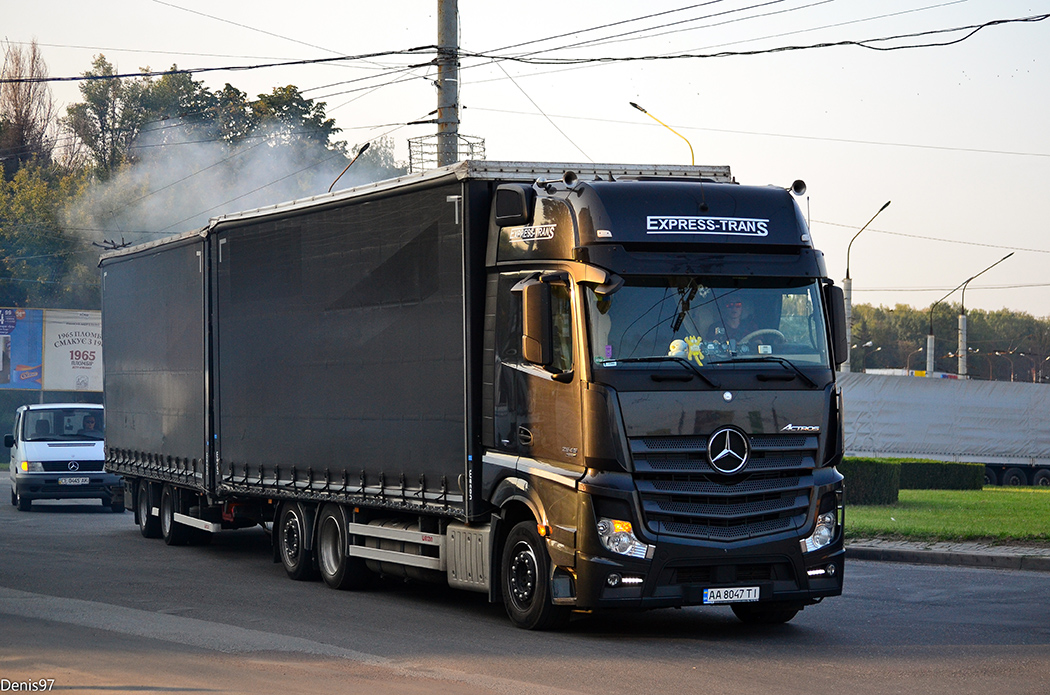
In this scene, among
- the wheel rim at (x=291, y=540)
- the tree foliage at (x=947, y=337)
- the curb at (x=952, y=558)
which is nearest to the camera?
the wheel rim at (x=291, y=540)

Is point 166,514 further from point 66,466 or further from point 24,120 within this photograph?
point 24,120

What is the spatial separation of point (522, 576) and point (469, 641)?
2.75ft

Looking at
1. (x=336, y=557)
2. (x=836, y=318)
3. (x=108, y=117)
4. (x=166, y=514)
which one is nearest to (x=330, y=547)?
(x=336, y=557)

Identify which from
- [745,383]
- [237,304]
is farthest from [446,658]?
[237,304]

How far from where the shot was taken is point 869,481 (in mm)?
24688

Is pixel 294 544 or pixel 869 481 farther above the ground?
pixel 294 544

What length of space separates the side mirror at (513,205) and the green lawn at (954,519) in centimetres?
937

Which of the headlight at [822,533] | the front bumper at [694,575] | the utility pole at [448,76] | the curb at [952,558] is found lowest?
the curb at [952,558]

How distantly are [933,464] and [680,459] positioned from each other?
24.6m

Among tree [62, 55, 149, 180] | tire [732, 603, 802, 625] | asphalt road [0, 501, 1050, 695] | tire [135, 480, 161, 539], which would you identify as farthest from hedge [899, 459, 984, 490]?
tree [62, 55, 149, 180]

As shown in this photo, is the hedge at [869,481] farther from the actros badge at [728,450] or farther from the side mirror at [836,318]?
the actros badge at [728,450]

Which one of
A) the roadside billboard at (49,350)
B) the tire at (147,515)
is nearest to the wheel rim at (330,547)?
the tire at (147,515)

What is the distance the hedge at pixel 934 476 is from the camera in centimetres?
3272

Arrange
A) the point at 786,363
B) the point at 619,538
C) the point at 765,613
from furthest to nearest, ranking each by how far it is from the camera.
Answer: the point at 765,613 < the point at 786,363 < the point at 619,538
